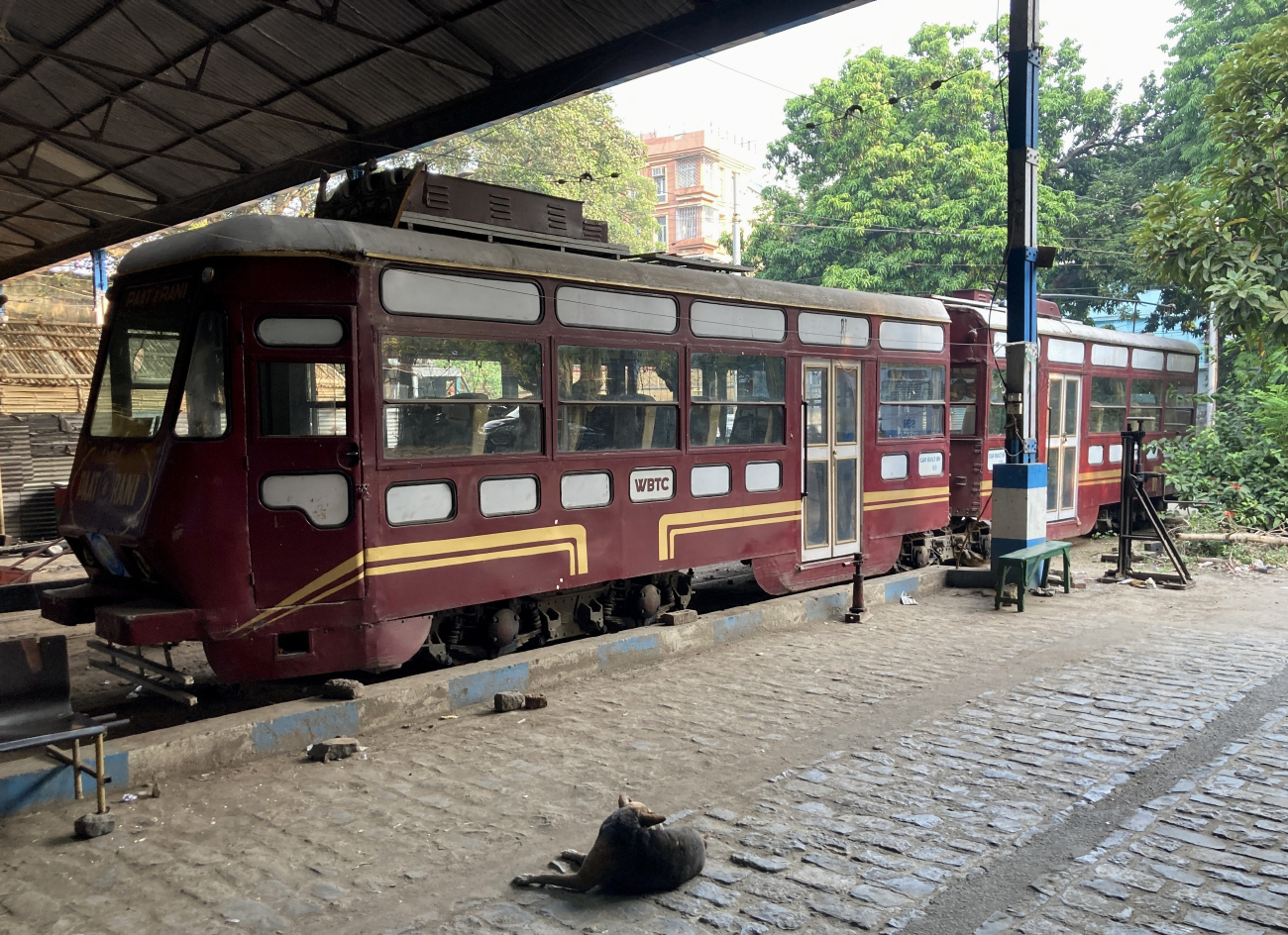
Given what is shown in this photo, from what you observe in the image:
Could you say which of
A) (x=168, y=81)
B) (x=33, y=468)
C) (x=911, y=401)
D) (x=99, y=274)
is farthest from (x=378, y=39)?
(x=99, y=274)

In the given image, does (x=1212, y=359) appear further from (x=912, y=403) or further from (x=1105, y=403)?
(x=912, y=403)

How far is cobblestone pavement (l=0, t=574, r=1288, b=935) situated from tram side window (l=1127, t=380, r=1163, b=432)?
951 centimetres

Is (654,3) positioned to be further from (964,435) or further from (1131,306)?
(1131,306)

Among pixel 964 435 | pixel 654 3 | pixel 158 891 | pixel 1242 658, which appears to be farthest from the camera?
pixel 964 435

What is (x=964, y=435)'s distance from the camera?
1297 centimetres

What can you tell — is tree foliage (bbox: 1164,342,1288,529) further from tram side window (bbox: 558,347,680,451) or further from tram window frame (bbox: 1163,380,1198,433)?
tram side window (bbox: 558,347,680,451)

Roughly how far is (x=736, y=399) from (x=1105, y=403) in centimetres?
895

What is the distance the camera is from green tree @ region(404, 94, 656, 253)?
29156 millimetres

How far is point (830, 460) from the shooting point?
9.88 metres

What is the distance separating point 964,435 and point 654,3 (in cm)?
686

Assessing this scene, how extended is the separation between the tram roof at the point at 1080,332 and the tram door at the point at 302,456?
8208mm

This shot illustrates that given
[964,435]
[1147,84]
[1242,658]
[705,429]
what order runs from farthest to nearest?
[1147,84] < [964,435] < [705,429] < [1242,658]

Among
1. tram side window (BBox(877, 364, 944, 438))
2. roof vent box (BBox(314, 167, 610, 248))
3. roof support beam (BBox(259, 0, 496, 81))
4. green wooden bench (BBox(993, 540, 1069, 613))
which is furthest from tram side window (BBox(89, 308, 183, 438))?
green wooden bench (BBox(993, 540, 1069, 613))

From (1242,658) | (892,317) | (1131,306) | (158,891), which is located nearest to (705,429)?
(892,317)
